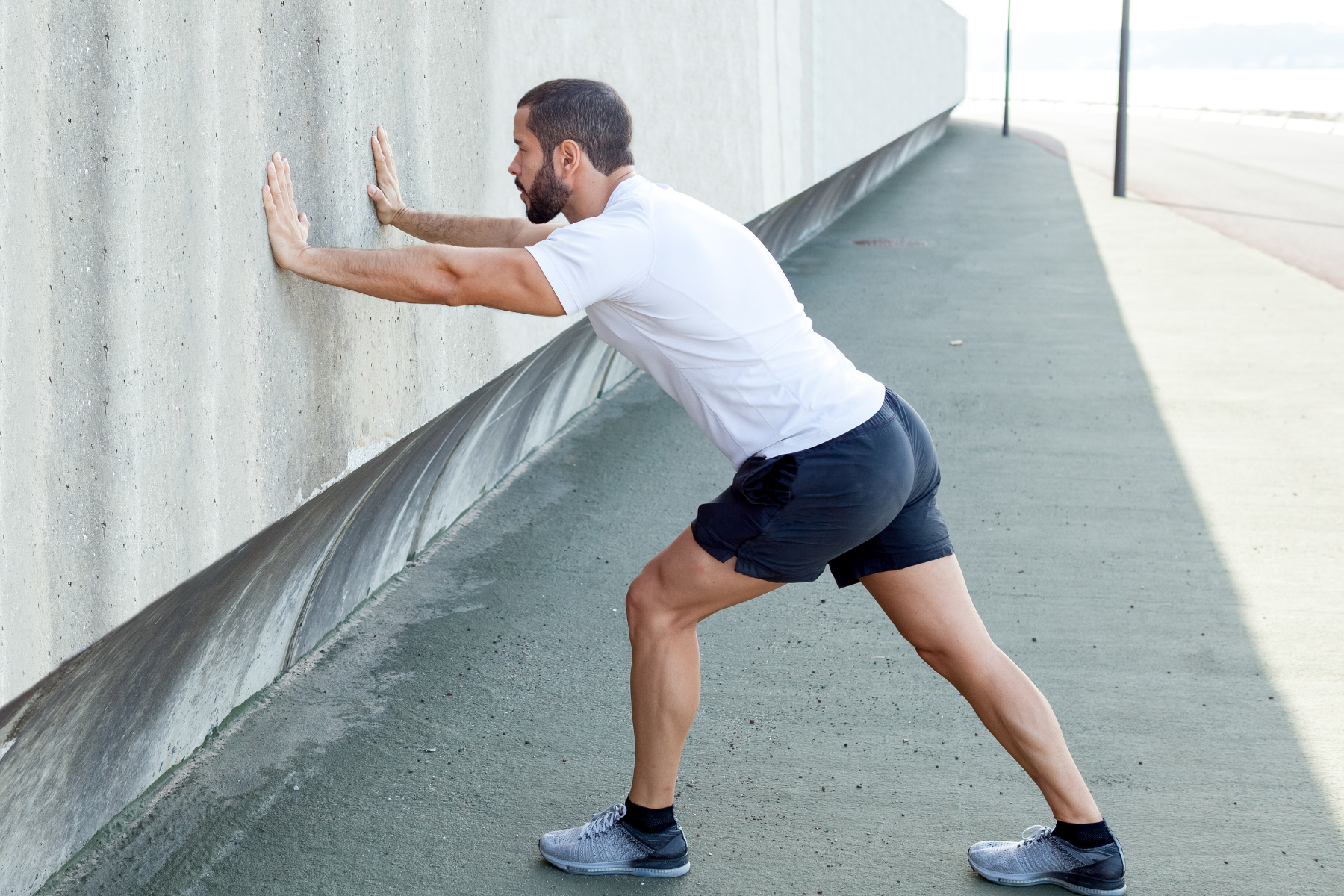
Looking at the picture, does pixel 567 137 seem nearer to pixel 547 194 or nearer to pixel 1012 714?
pixel 547 194

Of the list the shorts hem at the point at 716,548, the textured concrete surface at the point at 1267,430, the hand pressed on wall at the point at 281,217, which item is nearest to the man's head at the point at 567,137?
the hand pressed on wall at the point at 281,217

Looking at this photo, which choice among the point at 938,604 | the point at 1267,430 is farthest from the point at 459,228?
the point at 1267,430

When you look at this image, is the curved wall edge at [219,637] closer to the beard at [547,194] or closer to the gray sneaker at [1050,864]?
the beard at [547,194]

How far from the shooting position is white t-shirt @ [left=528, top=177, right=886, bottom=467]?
2.47m

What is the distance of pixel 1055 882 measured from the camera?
2.92 metres

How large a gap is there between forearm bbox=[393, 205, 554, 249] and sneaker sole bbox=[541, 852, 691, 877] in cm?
156

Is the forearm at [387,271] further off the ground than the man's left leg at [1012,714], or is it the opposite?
the forearm at [387,271]

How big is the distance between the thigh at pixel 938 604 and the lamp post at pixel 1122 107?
56.6 ft

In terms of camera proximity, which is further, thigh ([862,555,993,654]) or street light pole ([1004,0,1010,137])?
street light pole ([1004,0,1010,137])

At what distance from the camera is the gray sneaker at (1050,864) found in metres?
2.85

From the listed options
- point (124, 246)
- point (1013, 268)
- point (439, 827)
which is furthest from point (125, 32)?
point (1013, 268)

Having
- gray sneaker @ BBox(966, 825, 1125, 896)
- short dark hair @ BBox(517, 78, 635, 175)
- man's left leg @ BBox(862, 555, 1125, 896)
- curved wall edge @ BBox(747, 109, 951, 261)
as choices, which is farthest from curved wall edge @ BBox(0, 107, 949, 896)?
curved wall edge @ BBox(747, 109, 951, 261)

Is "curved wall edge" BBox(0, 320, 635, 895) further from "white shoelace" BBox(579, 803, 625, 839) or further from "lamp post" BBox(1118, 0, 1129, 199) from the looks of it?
"lamp post" BBox(1118, 0, 1129, 199)

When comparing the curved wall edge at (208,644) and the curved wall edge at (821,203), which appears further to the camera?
the curved wall edge at (821,203)
